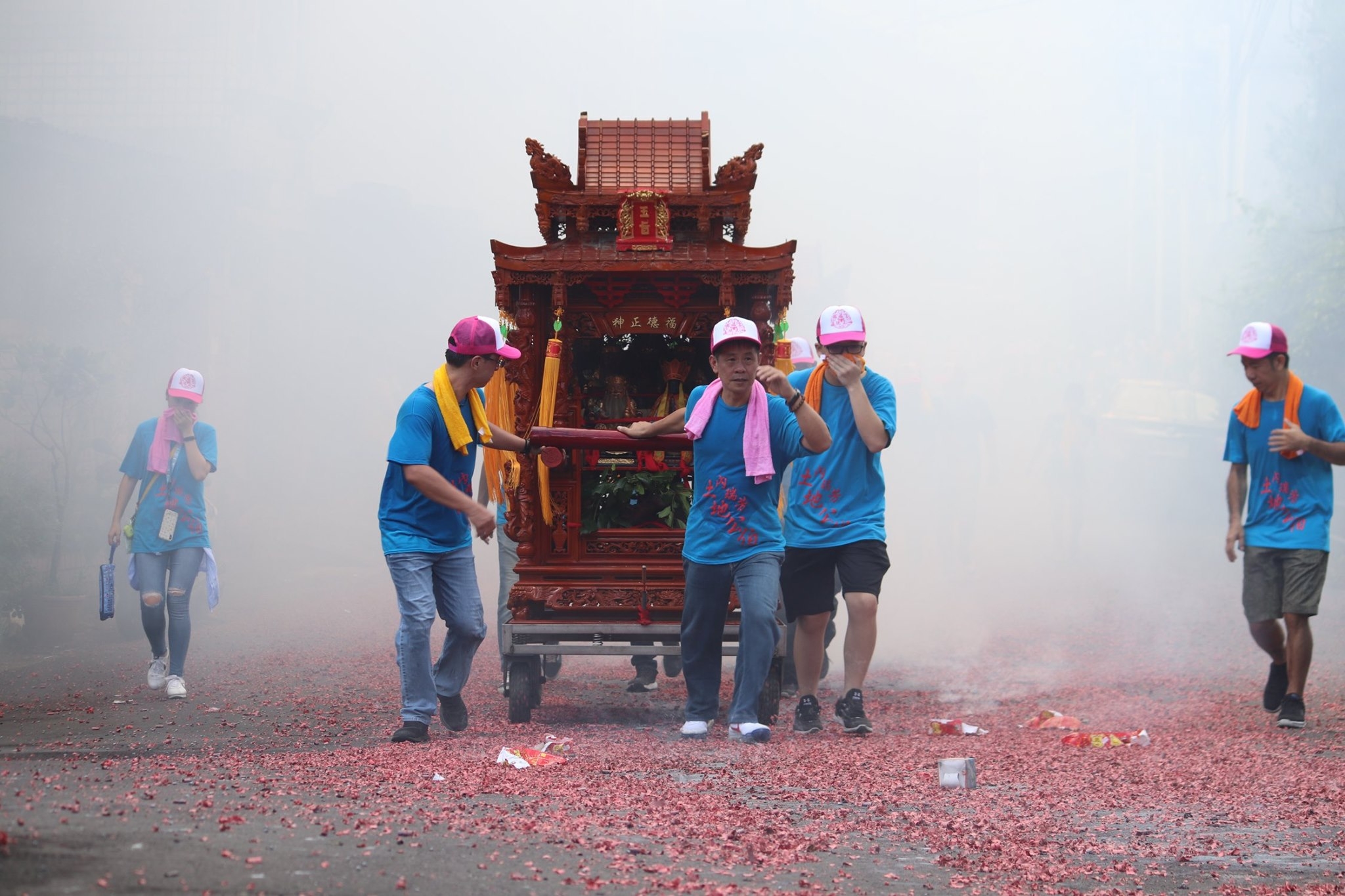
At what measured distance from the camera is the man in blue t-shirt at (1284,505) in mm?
6793

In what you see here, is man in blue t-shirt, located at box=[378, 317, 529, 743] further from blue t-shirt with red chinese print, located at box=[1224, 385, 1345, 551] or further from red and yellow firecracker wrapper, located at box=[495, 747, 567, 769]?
blue t-shirt with red chinese print, located at box=[1224, 385, 1345, 551]

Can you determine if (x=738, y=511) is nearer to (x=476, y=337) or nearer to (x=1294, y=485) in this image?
(x=476, y=337)

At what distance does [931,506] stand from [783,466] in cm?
2580

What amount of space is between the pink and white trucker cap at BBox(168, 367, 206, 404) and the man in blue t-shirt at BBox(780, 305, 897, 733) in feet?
13.7

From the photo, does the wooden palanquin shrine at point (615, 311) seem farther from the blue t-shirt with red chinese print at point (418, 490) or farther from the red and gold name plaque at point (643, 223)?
the blue t-shirt with red chinese print at point (418, 490)

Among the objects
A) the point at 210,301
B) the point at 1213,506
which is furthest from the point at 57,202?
the point at 1213,506

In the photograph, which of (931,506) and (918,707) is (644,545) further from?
(931,506)

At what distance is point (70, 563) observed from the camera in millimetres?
16062

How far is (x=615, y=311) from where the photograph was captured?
770 centimetres

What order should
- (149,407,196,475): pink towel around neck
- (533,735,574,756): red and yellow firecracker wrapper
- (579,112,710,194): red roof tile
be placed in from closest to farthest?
1. (533,735,574,756): red and yellow firecracker wrapper
2. (579,112,710,194): red roof tile
3. (149,407,196,475): pink towel around neck

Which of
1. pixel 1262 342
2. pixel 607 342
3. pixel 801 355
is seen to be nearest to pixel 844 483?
pixel 607 342

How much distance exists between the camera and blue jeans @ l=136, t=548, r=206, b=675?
26.8 feet

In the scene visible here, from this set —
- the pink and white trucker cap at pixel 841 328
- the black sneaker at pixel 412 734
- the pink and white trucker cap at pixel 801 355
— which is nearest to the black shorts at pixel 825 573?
the pink and white trucker cap at pixel 841 328

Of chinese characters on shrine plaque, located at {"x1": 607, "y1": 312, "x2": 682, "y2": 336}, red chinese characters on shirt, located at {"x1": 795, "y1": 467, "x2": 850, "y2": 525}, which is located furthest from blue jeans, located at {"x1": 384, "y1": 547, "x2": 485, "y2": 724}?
chinese characters on shrine plaque, located at {"x1": 607, "y1": 312, "x2": 682, "y2": 336}
